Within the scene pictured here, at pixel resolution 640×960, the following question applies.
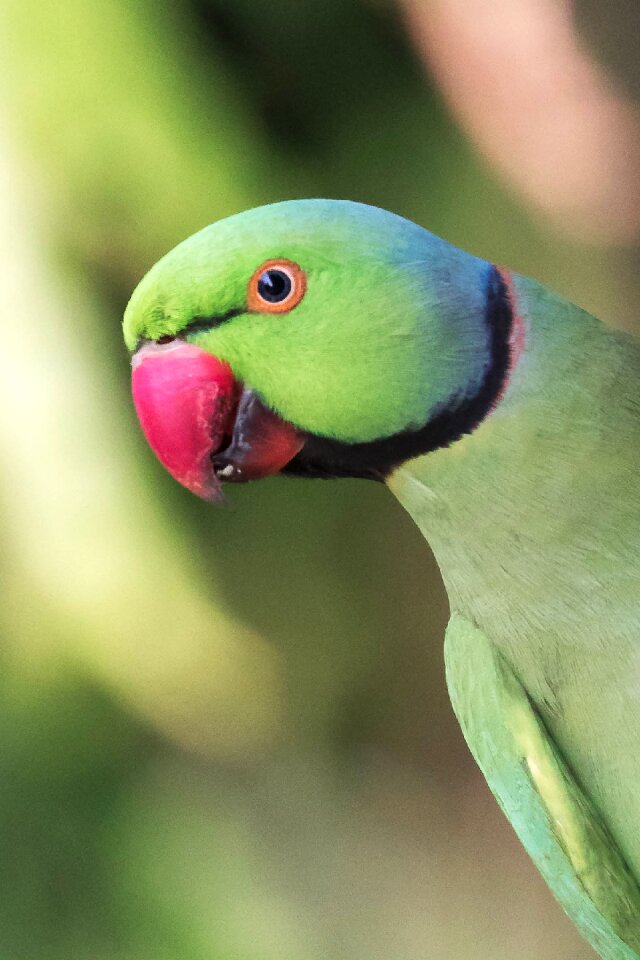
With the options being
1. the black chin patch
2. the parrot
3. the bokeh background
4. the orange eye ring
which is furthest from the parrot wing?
the bokeh background

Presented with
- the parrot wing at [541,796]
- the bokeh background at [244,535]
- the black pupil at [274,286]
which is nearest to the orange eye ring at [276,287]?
the black pupil at [274,286]

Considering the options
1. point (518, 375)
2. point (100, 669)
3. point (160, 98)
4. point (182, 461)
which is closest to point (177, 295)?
point (182, 461)

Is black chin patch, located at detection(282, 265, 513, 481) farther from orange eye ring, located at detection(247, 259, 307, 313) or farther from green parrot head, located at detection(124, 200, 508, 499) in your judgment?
orange eye ring, located at detection(247, 259, 307, 313)

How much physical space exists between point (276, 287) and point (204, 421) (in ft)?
0.38

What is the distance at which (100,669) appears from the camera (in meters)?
1.61

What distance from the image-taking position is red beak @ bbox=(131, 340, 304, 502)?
66 cm

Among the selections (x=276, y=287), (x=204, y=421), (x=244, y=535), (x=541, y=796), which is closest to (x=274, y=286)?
(x=276, y=287)

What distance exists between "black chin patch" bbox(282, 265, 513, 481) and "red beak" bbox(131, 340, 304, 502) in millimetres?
26

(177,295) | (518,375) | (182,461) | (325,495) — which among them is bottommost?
(325,495)

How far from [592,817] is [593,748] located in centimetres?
6

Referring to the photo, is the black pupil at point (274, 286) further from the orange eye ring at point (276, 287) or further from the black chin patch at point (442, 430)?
the black chin patch at point (442, 430)

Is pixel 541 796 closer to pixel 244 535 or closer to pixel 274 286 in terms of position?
pixel 274 286

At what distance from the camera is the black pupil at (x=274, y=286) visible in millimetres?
634

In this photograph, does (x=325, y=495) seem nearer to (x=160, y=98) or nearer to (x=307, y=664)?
(x=307, y=664)
